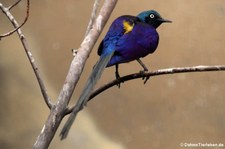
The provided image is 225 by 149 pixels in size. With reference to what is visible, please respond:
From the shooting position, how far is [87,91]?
88 cm

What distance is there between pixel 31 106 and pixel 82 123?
0.25 metres

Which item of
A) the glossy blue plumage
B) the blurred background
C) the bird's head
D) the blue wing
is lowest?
the blurred background

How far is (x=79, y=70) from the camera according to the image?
0.95m

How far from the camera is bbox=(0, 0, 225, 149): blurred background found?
2.03 m

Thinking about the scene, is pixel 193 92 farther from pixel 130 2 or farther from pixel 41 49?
pixel 41 49

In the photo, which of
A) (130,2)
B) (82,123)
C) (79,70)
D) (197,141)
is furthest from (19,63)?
(79,70)

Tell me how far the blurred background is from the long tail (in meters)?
1.00

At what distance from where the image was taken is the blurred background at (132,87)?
6.64 ft

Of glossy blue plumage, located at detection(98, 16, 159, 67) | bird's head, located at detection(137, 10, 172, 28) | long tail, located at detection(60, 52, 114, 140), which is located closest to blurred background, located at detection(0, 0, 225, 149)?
bird's head, located at detection(137, 10, 172, 28)

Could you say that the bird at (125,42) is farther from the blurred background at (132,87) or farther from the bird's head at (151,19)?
the blurred background at (132,87)

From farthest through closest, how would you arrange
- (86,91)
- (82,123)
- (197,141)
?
(82,123), (197,141), (86,91)

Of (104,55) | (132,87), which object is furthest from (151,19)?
(132,87)

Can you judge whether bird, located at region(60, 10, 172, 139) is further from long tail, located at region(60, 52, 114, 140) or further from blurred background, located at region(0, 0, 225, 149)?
blurred background, located at region(0, 0, 225, 149)

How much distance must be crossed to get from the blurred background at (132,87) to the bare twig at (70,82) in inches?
41.5
